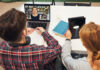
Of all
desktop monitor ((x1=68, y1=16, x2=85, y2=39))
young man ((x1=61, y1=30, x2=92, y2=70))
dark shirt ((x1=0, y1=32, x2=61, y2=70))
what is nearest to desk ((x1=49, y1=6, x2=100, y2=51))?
desktop monitor ((x1=68, y1=16, x2=85, y2=39))

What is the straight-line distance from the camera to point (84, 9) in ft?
5.55

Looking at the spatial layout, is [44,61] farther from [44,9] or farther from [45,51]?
[44,9]

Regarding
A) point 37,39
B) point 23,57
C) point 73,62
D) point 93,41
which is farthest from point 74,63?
point 37,39

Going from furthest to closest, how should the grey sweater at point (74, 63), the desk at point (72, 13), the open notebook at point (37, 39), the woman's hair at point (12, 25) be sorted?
the desk at point (72, 13) < the open notebook at point (37, 39) < the grey sweater at point (74, 63) < the woman's hair at point (12, 25)

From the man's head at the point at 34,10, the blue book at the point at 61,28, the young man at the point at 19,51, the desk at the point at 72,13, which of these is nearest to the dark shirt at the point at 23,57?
the young man at the point at 19,51

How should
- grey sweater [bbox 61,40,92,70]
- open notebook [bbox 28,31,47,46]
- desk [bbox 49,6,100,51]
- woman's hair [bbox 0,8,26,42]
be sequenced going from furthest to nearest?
desk [bbox 49,6,100,51] → open notebook [bbox 28,31,47,46] → grey sweater [bbox 61,40,92,70] → woman's hair [bbox 0,8,26,42]

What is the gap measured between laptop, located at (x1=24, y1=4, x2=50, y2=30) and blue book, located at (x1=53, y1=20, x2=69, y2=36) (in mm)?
150

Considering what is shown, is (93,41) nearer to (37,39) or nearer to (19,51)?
(19,51)

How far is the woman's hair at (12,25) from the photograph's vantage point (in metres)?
0.91

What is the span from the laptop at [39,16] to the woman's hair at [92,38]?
0.75 meters

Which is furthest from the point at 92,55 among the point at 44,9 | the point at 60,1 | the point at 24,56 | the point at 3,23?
the point at 60,1

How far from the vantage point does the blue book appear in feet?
4.94

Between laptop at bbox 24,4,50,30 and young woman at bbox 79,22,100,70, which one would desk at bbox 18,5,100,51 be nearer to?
laptop at bbox 24,4,50,30

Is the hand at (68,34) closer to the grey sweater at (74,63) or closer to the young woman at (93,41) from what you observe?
the grey sweater at (74,63)
